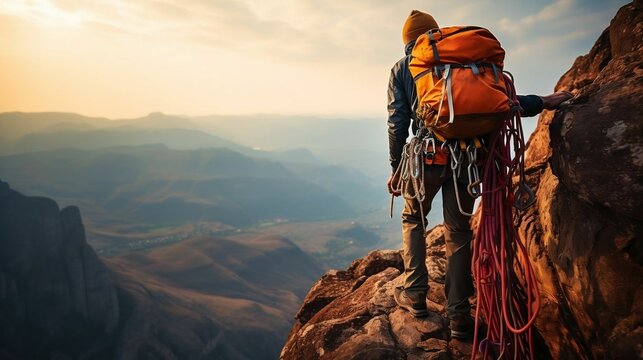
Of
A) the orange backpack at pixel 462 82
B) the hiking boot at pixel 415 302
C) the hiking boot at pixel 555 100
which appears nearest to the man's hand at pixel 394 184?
the orange backpack at pixel 462 82

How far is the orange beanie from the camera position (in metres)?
4.96

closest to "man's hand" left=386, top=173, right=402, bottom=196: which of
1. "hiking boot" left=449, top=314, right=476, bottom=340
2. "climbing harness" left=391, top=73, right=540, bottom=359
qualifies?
"climbing harness" left=391, top=73, right=540, bottom=359

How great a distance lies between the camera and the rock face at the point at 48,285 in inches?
2911

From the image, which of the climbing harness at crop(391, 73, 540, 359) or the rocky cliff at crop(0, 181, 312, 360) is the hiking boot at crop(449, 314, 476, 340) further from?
the rocky cliff at crop(0, 181, 312, 360)

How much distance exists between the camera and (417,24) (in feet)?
16.3

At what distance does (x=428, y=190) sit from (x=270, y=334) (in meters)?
91.7

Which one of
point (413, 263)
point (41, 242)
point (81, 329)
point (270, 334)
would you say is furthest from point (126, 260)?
point (413, 263)

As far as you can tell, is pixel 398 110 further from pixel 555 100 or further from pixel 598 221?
pixel 598 221

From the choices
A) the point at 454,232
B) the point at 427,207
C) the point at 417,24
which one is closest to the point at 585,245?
the point at 454,232

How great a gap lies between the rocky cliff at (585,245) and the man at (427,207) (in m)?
0.29

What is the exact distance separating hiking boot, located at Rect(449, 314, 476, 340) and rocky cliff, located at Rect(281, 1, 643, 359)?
0.13 meters

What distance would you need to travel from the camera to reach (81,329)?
78.7 m

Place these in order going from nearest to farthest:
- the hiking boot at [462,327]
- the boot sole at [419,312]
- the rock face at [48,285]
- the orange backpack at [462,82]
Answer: the orange backpack at [462,82] → the hiking boot at [462,327] → the boot sole at [419,312] → the rock face at [48,285]

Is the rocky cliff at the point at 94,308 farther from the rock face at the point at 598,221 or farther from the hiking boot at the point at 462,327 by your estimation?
the rock face at the point at 598,221
